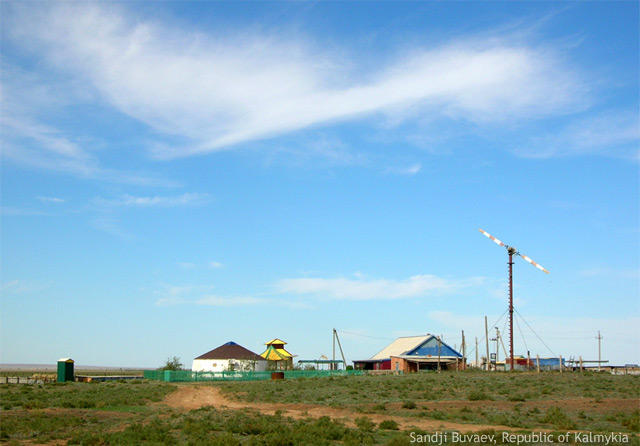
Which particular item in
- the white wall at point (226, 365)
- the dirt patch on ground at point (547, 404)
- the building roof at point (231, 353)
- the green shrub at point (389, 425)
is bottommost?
the white wall at point (226, 365)

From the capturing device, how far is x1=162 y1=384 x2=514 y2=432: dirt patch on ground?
29.3 m

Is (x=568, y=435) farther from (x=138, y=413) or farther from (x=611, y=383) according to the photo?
(x=611, y=383)

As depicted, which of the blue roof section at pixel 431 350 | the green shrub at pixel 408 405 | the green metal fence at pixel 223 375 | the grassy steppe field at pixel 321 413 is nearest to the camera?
the grassy steppe field at pixel 321 413

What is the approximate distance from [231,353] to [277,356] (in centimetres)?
996

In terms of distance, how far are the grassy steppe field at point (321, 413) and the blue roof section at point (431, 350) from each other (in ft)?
162

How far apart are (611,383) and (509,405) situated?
59.2 feet

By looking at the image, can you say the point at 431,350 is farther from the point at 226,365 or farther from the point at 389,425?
the point at 389,425

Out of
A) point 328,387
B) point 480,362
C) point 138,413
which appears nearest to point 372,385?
point 328,387

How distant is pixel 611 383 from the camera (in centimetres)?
5031

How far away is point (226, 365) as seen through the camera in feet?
322

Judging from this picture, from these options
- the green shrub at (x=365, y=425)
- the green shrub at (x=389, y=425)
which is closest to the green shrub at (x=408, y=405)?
the green shrub at (x=365, y=425)

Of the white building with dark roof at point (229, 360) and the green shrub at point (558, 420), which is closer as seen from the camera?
the green shrub at point (558, 420)

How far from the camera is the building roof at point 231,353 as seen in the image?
10006cm

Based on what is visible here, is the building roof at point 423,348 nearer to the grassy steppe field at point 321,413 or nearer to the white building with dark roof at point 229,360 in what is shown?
the white building with dark roof at point 229,360
